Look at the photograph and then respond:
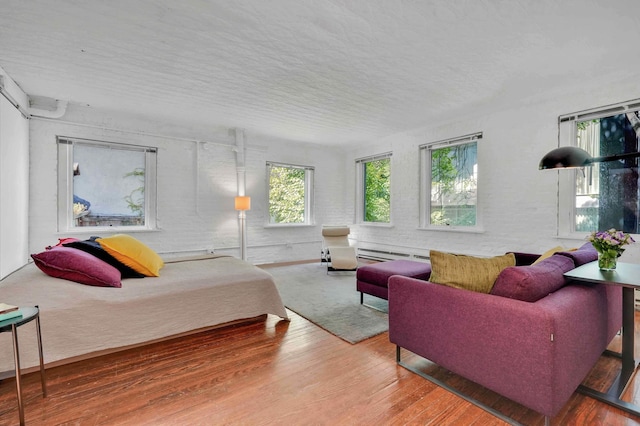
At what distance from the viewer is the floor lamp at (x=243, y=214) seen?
5.48 meters

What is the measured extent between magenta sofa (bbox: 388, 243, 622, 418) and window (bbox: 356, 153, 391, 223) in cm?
441

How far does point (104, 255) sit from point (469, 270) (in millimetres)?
3023

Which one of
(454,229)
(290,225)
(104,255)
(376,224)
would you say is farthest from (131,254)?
(376,224)

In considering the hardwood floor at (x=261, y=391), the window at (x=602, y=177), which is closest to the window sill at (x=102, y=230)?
the hardwood floor at (x=261, y=391)

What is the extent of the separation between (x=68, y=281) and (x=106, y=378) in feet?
2.83

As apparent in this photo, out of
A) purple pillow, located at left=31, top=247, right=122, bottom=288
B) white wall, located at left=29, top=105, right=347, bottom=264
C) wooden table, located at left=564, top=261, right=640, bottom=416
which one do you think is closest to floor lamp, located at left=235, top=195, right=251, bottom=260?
white wall, located at left=29, top=105, right=347, bottom=264

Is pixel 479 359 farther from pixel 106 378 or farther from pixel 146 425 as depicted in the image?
pixel 106 378

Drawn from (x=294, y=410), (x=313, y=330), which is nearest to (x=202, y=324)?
(x=313, y=330)

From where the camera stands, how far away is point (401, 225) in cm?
596

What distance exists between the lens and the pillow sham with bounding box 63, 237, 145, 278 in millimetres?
2729

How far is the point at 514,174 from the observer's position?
431cm

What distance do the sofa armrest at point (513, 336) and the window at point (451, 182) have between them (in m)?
3.09

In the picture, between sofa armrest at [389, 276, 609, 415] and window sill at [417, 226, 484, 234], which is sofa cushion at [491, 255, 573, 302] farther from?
window sill at [417, 226, 484, 234]

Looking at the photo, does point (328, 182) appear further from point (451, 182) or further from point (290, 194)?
point (451, 182)
